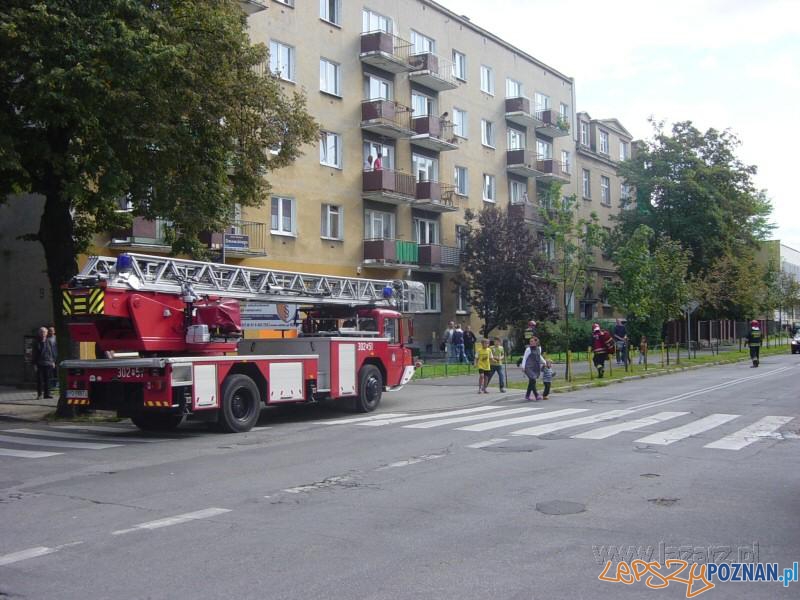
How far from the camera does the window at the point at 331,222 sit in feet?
107

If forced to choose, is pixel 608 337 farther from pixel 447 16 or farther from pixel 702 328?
pixel 702 328

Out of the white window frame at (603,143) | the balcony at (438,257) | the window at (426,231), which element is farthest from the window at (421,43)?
the white window frame at (603,143)

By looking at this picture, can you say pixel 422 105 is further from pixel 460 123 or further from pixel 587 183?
pixel 587 183

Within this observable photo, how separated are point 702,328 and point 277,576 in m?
57.2

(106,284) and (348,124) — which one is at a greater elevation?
(348,124)

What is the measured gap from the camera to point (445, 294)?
3950 centimetres

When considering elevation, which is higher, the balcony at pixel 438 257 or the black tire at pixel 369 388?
the balcony at pixel 438 257

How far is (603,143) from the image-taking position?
57.7 m

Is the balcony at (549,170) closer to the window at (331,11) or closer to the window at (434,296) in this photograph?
the window at (434,296)

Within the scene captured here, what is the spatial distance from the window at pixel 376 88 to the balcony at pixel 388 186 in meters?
3.36

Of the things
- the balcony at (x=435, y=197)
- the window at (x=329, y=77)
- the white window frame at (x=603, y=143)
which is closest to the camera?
the window at (x=329, y=77)

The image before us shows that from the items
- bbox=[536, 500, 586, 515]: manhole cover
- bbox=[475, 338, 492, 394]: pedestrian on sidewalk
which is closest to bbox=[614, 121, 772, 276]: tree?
bbox=[475, 338, 492, 394]: pedestrian on sidewalk

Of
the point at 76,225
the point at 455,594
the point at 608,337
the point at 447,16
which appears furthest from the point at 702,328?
the point at 455,594

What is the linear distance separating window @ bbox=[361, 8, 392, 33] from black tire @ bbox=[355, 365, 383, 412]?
67.2ft
